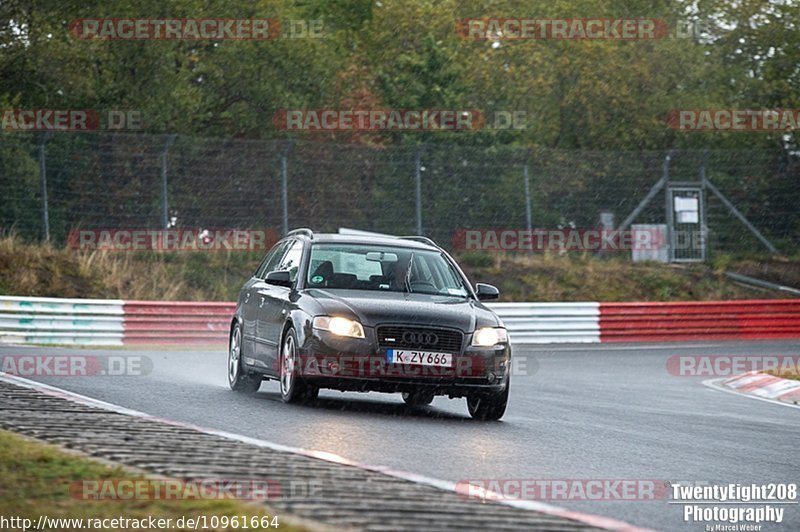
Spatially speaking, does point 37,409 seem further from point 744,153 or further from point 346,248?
point 744,153

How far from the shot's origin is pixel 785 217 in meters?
34.6

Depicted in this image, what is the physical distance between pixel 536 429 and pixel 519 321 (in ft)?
Result: 54.9

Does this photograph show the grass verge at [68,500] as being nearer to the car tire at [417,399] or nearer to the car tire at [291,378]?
the car tire at [291,378]

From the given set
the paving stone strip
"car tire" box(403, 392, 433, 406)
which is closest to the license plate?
"car tire" box(403, 392, 433, 406)

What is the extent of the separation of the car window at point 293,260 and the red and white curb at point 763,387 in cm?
648

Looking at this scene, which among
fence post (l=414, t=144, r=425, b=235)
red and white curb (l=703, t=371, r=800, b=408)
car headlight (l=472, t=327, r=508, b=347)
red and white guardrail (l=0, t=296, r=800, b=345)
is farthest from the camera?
fence post (l=414, t=144, r=425, b=235)

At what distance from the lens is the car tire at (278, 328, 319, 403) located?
41.3ft

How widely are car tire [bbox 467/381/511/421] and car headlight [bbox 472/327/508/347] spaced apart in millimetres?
398

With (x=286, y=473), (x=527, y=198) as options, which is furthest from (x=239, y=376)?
(x=527, y=198)

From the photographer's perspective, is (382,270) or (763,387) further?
(763,387)

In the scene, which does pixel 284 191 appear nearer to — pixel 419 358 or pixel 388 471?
pixel 419 358

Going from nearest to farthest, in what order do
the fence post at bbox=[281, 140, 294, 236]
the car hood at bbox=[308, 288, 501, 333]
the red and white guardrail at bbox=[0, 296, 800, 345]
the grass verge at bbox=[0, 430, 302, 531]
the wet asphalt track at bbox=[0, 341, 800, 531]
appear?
the grass verge at bbox=[0, 430, 302, 531] → the wet asphalt track at bbox=[0, 341, 800, 531] → the car hood at bbox=[308, 288, 501, 333] → the red and white guardrail at bbox=[0, 296, 800, 345] → the fence post at bbox=[281, 140, 294, 236]

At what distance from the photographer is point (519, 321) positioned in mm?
28812

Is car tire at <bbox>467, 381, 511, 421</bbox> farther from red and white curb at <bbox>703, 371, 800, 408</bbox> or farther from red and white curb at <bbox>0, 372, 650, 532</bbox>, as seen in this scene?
red and white curb at <bbox>703, 371, 800, 408</bbox>
